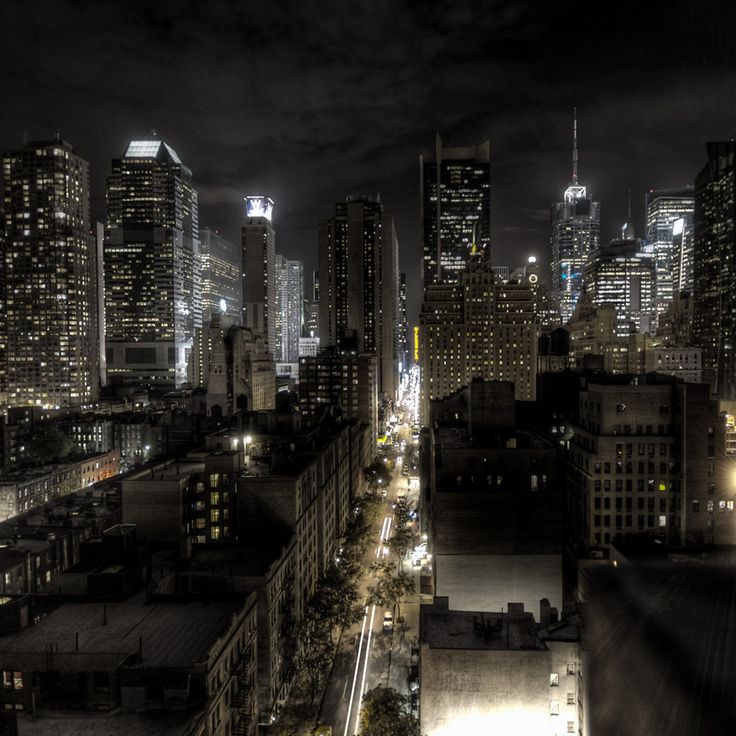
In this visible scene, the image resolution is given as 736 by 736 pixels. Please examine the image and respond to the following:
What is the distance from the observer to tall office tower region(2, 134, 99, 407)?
152625 millimetres

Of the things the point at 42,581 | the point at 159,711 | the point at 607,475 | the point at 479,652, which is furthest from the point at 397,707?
the point at 42,581

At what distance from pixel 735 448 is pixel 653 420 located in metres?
43.4

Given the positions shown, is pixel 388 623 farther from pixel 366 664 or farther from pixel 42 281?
pixel 42 281

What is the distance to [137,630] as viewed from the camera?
90.8 feet

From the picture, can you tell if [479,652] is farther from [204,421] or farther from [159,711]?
[204,421]

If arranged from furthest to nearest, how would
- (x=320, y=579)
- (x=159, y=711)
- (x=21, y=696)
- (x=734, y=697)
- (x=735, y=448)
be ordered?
(x=735, y=448)
(x=320, y=579)
(x=21, y=696)
(x=159, y=711)
(x=734, y=697)

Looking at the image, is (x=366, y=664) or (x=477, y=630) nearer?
(x=477, y=630)

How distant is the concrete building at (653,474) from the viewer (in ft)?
155

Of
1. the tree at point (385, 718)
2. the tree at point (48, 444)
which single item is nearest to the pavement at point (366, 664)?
the tree at point (385, 718)

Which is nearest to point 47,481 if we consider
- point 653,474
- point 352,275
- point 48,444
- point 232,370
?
point 48,444

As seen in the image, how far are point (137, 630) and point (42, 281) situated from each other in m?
151

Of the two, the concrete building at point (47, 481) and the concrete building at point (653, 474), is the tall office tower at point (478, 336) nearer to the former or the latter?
the concrete building at point (47, 481)

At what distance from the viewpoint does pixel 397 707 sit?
2942 cm

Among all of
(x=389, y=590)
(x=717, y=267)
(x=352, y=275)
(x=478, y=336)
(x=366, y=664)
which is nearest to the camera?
(x=366, y=664)
